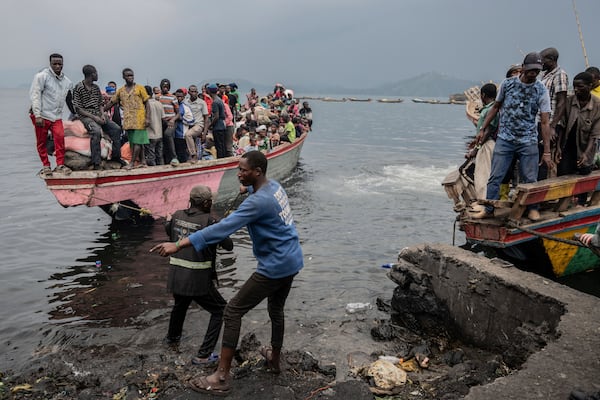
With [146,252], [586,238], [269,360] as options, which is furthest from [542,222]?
[146,252]

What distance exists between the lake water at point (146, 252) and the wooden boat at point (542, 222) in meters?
1.87

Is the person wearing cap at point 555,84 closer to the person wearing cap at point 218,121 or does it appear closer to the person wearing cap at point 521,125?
the person wearing cap at point 521,125

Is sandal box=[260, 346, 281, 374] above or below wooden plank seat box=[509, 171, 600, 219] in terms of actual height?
below

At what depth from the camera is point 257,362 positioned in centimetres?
457

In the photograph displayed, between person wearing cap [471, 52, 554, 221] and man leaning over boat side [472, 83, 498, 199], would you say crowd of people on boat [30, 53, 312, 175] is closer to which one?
man leaning over boat side [472, 83, 498, 199]

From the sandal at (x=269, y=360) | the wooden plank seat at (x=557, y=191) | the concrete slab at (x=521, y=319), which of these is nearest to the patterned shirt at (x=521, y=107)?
the wooden plank seat at (x=557, y=191)

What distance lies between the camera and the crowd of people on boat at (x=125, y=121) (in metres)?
7.87

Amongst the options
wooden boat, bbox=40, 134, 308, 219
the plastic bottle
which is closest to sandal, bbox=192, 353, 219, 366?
the plastic bottle

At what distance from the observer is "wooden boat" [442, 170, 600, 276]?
6.16 m

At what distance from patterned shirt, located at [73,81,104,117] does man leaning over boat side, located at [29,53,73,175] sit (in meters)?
0.20

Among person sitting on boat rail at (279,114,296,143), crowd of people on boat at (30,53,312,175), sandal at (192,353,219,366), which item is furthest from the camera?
person sitting on boat rail at (279,114,296,143)

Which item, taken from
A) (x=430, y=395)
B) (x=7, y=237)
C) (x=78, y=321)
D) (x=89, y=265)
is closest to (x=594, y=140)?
(x=430, y=395)

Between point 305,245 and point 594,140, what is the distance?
5.59 metres

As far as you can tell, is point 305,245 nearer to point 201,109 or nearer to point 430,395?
point 201,109
